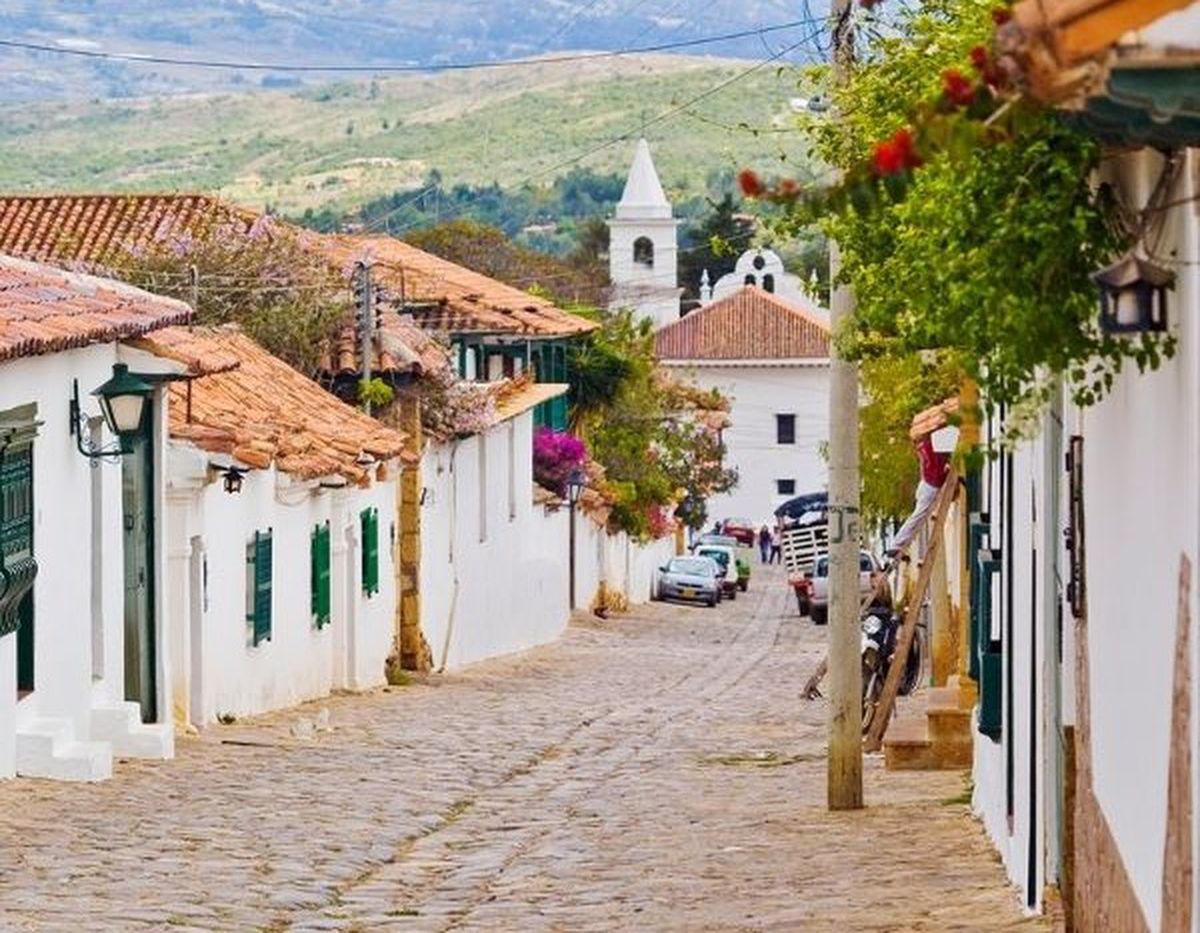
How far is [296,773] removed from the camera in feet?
67.6

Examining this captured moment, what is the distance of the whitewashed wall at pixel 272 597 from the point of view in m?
23.7

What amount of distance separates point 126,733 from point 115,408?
2.35 m

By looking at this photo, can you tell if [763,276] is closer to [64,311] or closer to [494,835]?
[64,311]

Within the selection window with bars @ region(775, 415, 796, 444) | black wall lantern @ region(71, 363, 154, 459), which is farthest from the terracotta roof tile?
window with bars @ region(775, 415, 796, 444)

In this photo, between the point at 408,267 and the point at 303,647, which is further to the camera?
the point at 408,267

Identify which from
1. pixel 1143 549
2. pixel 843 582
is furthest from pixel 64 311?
pixel 1143 549

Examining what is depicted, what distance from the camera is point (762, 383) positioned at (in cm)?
10919

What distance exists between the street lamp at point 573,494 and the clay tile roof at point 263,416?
1630 cm

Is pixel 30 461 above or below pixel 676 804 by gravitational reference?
above

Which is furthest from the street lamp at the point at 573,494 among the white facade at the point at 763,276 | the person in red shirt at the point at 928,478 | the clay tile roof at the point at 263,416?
the white facade at the point at 763,276

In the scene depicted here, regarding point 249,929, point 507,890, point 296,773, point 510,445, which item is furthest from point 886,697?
point 510,445

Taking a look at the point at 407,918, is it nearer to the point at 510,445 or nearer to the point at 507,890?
the point at 507,890

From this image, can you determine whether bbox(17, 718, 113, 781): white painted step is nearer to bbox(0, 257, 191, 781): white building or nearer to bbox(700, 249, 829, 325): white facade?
bbox(0, 257, 191, 781): white building

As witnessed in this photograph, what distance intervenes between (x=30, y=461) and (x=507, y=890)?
4.90m
